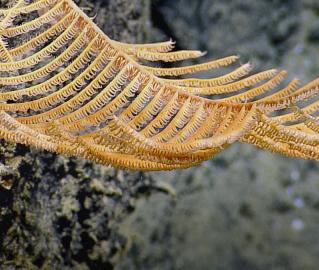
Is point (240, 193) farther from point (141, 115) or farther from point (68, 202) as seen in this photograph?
point (141, 115)

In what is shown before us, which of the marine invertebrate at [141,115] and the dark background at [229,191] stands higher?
the marine invertebrate at [141,115]

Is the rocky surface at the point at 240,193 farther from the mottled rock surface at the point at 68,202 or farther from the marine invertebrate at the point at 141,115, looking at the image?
the marine invertebrate at the point at 141,115

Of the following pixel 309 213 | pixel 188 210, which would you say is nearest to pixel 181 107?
pixel 188 210

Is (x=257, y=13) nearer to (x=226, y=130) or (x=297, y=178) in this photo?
(x=297, y=178)

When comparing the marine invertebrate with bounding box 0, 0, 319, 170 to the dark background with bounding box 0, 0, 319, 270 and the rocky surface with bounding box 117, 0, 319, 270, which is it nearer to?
the dark background with bounding box 0, 0, 319, 270

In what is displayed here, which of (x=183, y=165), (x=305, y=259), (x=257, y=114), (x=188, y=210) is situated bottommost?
(x=305, y=259)

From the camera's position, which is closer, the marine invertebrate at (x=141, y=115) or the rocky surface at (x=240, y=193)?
the marine invertebrate at (x=141, y=115)

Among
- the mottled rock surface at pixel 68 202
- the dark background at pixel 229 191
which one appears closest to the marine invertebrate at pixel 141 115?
the mottled rock surface at pixel 68 202

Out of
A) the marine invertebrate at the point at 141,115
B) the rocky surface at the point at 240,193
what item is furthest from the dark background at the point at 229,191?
the marine invertebrate at the point at 141,115

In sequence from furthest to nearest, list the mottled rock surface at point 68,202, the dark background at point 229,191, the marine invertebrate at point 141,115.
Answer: the dark background at point 229,191
the mottled rock surface at point 68,202
the marine invertebrate at point 141,115

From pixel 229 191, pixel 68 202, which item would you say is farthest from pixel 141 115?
pixel 229 191

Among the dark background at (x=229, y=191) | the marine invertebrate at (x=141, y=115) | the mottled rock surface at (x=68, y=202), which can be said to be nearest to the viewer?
the marine invertebrate at (x=141, y=115)
